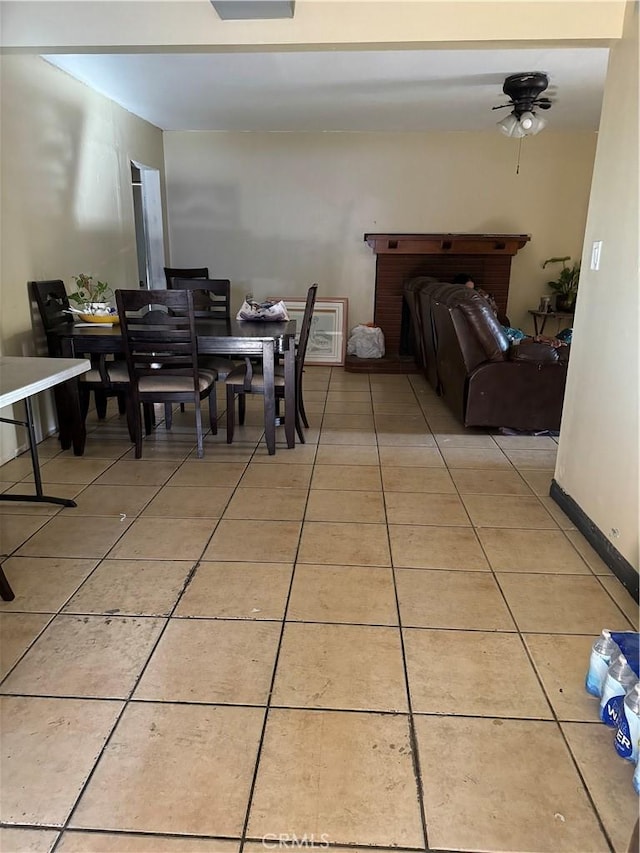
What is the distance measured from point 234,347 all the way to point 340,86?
2.34 meters

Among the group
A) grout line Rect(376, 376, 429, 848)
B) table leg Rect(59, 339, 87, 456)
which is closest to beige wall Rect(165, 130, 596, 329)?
table leg Rect(59, 339, 87, 456)

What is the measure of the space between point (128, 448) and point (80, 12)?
2.22 m

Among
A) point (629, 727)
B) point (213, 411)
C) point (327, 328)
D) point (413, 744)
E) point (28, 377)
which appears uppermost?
point (28, 377)

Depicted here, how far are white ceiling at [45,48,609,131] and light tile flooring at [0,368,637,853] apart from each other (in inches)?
96.1

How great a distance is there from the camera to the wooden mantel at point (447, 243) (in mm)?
5953

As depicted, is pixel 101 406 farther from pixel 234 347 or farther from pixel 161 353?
pixel 234 347

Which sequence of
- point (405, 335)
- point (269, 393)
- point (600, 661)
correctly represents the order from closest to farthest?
point (600, 661) < point (269, 393) < point (405, 335)

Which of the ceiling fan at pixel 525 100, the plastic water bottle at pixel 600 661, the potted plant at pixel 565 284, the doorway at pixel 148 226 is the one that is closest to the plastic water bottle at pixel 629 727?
the plastic water bottle at pixel 600 661

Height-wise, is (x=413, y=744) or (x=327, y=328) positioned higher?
(x=327, y=328)

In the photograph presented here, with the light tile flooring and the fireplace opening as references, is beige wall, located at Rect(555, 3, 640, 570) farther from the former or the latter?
the fireplace opening

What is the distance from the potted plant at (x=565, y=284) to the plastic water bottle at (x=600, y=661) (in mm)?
5108

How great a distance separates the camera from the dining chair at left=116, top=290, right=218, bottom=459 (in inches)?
123

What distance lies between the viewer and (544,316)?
6238mm

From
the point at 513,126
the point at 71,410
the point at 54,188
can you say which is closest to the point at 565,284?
the point at 513,126
